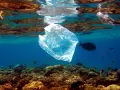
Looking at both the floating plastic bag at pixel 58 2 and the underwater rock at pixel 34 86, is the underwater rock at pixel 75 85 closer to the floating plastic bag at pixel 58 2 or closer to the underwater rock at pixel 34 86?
the underwater rock at pixel 34 86

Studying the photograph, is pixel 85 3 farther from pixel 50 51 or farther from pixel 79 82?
pixel 79 82

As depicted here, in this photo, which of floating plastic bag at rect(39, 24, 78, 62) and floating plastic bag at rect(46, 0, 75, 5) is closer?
floating plastic bag at rect(39, 24, 78, 62)

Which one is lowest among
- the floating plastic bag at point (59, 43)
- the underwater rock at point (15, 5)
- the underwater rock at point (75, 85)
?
the underwater rock at point (75, 85)

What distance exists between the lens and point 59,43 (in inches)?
485

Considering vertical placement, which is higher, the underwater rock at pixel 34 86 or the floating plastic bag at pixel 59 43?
the floating plastic bag at pixel 59 43

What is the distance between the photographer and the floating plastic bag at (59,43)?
1128 cm

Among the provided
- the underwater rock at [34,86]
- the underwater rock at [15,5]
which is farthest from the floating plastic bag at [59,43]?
the underwater rock at [15,5]

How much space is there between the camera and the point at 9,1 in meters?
14.4

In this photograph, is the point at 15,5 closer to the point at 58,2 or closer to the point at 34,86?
the point at 58,2

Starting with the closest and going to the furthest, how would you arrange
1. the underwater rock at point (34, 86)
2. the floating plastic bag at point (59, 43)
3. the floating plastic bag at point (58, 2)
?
1. the underwater rock at point (34, 86)
2. the floating plastic bag at point (59, 43)
3. the floating plastic bag at point (58, 2)

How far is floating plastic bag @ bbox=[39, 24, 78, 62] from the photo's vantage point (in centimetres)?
1128

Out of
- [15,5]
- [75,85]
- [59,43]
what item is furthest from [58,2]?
[75,85]

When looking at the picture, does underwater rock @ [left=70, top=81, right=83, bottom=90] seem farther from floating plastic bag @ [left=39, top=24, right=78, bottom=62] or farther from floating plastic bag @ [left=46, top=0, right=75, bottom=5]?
floating plastic bag @ [left=46, top=0, right=75, bottom=5]

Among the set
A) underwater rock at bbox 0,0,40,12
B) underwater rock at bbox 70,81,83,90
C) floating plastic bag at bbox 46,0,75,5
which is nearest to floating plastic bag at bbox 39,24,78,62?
underwater rock at bbox 70,81,83,90
